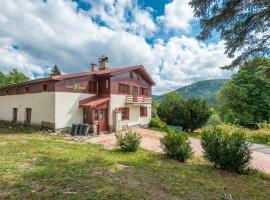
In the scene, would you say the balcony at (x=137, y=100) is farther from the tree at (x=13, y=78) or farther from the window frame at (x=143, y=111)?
the tree at (x=13, y=78)

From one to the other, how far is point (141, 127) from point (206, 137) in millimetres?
14793

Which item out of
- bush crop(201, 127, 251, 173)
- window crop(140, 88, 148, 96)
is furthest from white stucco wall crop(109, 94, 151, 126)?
bush crop(201, 127, 251, 173)

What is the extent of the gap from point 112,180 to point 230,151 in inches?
188

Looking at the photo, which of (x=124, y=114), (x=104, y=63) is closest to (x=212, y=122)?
(x=124, y=114)

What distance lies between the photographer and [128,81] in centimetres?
2070

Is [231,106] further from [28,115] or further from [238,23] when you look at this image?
[28,115]

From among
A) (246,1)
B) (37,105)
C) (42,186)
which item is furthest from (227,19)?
(37,105)

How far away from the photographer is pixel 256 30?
6.53 meters

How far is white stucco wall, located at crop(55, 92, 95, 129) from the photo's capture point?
14.7 metres

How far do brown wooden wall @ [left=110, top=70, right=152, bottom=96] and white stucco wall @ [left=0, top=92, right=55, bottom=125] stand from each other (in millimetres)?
5962

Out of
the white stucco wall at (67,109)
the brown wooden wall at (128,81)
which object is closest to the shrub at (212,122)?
the brown wooden wall at (128,81)

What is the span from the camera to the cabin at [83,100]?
1502 cm

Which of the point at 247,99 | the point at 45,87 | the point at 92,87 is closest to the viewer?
the point at 45,87

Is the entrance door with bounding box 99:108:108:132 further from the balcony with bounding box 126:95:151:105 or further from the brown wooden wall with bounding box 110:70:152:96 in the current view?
the balcony with bounding box 126:95:151:105
